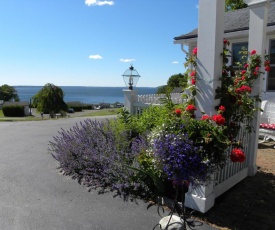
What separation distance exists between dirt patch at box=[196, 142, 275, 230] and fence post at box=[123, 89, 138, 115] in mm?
3107

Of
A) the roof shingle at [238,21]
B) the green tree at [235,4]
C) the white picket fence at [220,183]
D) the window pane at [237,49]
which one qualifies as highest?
the green tree at [235,4]

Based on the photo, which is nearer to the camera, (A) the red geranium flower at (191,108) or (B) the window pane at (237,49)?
(A) the red geranium flower at (191,108)

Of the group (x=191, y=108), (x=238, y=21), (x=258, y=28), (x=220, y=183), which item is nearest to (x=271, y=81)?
(x=238, y=21)

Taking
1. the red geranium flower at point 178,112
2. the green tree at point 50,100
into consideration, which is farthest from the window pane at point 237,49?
the green tree at point 50,100

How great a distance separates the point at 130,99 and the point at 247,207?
3717 mm

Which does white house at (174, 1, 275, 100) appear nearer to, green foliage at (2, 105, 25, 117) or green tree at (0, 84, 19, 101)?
green foliage at (2, 105, 25, 117)

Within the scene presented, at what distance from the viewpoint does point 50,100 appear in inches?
1534

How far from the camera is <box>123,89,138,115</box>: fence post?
6.19 metres

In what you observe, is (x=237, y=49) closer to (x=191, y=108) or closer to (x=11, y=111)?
(x=191, y=108)

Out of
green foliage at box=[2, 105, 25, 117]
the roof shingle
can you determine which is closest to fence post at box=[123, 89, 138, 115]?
the roof shingle

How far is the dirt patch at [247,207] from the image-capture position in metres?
2.87

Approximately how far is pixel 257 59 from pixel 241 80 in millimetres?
560

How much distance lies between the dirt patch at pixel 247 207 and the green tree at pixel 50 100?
38.1 meters

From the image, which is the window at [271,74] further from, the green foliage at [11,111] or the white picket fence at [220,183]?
the green foliage at [11,111]
